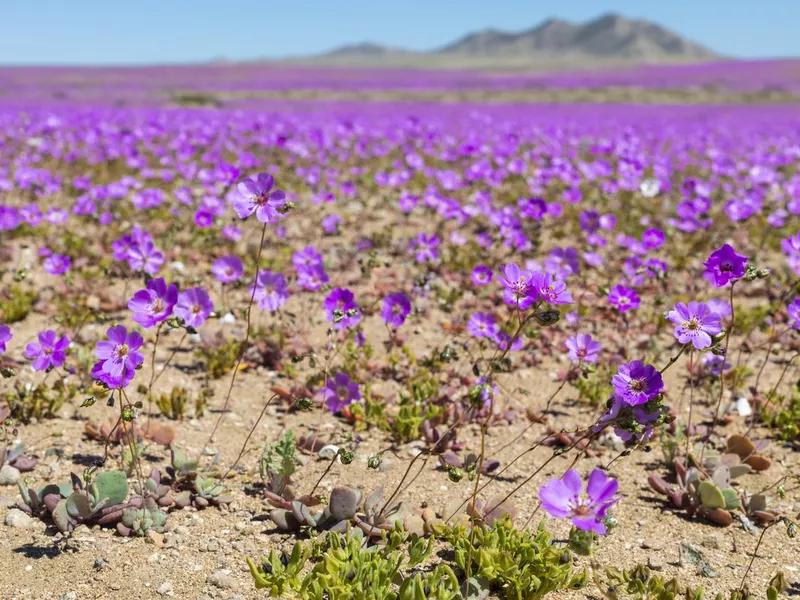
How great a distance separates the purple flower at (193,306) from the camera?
4023 mm

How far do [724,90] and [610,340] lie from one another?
160 ft

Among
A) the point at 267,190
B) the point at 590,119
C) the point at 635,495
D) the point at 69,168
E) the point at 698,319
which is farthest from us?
the point at 590,119

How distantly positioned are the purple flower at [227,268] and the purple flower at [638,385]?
10.5ft

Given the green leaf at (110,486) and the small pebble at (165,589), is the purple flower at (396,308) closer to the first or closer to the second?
the green leaf at (110,486)

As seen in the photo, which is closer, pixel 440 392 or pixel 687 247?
pixel 440 392

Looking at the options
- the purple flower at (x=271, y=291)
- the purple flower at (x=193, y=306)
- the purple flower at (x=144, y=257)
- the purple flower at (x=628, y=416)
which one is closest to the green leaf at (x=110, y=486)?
the purple flower at (x=193, y=306)

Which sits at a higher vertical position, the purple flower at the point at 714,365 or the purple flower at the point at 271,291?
the purple flower at the point at 271,291

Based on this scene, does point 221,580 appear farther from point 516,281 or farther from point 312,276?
point 312,276

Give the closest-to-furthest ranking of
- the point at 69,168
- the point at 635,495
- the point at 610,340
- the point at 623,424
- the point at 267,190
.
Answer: the point at 623,424, the point at 267,190, the point at 635,495, the point at 610,340, the point at 69,168

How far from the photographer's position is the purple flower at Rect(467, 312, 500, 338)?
5203 mm

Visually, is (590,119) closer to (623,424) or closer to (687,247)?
(687,247)

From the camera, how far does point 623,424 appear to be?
289 cm

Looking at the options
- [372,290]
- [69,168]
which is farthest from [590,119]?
[372,290]

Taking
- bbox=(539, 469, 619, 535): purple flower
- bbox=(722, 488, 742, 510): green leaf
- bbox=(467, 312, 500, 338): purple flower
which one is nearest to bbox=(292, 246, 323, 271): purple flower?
bbox=(467, 312, 500, 338): purple flower
